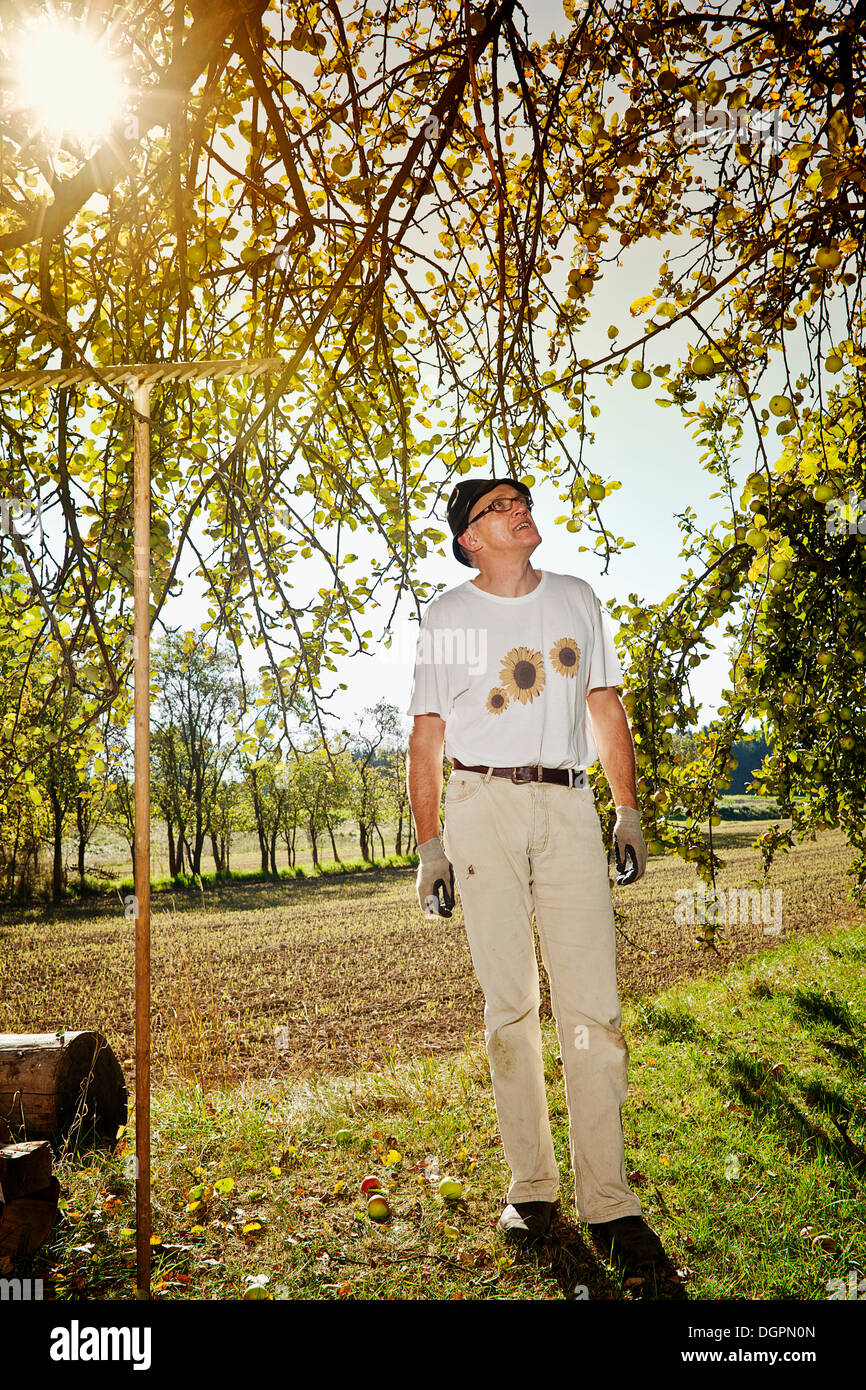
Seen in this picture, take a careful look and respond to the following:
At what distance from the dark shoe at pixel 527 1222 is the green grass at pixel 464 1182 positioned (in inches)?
2.5

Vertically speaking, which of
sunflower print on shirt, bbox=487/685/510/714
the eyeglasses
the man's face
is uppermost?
the eyeglasses

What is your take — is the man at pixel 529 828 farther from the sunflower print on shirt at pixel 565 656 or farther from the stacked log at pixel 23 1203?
the stacked log at pixel 23 1203

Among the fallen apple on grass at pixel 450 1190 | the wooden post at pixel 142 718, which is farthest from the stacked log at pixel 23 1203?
the fallen apple on grass at pixel 450 1190

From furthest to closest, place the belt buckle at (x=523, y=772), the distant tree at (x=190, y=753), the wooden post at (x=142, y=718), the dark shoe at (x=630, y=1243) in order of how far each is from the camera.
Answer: the distant tree at (x=190, y=753)
the belt buckle at (x=523, y=772)
the dark shoe at (x=630, y=1243)
the wooden post at (x=142, y=718)

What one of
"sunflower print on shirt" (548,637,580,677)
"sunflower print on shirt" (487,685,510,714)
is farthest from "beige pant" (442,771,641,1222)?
"sunflower print on shirt" (548,637,580,677)

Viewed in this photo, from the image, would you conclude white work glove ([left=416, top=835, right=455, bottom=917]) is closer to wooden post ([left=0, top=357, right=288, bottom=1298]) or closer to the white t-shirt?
the white t-shirt

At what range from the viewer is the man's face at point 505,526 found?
9.89 feet

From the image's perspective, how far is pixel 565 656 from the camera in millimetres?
2947

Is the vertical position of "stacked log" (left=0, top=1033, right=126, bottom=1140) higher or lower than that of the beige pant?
lower

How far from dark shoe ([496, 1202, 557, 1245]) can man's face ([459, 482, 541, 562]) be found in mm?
2305

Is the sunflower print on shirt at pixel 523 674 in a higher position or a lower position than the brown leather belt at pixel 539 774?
higher

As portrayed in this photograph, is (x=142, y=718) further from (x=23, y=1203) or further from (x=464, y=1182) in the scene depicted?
(x=464, y=1182)

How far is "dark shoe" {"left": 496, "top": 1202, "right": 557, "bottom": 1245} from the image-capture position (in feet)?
9.02

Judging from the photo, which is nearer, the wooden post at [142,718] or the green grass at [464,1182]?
the wooden post at [142,718]
